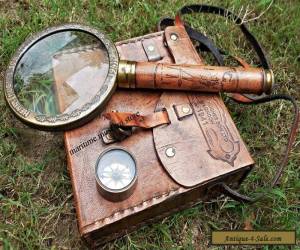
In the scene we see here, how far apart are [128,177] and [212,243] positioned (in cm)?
70

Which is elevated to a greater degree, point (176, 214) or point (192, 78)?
point (192, 78)

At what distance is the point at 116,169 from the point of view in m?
2.65

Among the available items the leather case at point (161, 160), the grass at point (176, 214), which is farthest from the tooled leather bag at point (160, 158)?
the grass at point (176, 214)

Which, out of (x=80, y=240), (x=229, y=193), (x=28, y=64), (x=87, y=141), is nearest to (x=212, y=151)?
(x=229, y=193)

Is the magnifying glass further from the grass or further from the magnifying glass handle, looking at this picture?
the grass

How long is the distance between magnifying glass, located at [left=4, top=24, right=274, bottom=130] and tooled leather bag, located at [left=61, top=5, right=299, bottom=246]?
0.30 ft

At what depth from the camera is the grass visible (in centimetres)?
289

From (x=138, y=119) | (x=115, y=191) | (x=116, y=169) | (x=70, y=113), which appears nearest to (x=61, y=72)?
(x=70, y=113)

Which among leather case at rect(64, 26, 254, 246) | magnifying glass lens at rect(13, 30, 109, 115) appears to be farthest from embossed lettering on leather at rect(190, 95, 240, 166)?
magnifying glass lens at rect(13, 30, 109, 115)

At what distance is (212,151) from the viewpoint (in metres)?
2.76

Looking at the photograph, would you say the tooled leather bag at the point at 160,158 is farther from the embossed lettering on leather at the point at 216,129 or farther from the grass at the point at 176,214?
the grass at the point at 176,214

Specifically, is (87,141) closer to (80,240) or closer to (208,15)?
(80,240)

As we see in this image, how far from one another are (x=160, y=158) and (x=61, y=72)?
83 centimetres

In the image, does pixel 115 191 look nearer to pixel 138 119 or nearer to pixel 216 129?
pixel 138 119
